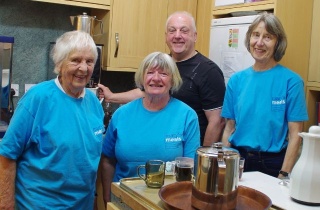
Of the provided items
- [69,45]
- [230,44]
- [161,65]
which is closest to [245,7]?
[230,44]

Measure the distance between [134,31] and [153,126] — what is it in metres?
1.36

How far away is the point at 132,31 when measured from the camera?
9.71ft

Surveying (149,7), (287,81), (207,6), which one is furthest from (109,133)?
(207,6)

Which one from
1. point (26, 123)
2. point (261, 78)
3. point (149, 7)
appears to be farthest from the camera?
point (149, 7)

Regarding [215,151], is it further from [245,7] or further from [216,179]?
[245,7]

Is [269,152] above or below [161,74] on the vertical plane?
below

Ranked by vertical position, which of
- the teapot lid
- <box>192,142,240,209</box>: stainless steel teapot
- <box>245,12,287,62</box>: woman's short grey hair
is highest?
<box>245,12,287,62</box>: woman's short grey hair

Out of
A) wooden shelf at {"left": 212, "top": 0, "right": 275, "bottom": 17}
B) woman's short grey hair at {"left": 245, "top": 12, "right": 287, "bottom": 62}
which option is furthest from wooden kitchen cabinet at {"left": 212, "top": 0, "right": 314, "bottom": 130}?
woman's short grey hair at {"left": 245, "top": 12, "right": 287, "bottom": 62}

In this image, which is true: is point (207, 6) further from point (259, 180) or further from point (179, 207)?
point (179, 207)

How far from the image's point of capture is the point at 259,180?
4.28 feet

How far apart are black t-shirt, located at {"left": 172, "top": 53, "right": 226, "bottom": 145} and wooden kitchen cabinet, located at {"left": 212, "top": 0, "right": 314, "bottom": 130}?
51 cm

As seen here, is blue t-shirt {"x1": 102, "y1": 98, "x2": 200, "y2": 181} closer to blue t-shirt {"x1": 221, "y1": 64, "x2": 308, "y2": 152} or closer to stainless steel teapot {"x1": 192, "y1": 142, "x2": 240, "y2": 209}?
blue t-shirt {"x1": 221, "y1": 64, "x2": 308, "y2": 152}

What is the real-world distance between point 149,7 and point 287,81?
4.60ft

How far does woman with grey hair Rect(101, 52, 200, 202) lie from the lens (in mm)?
1749
